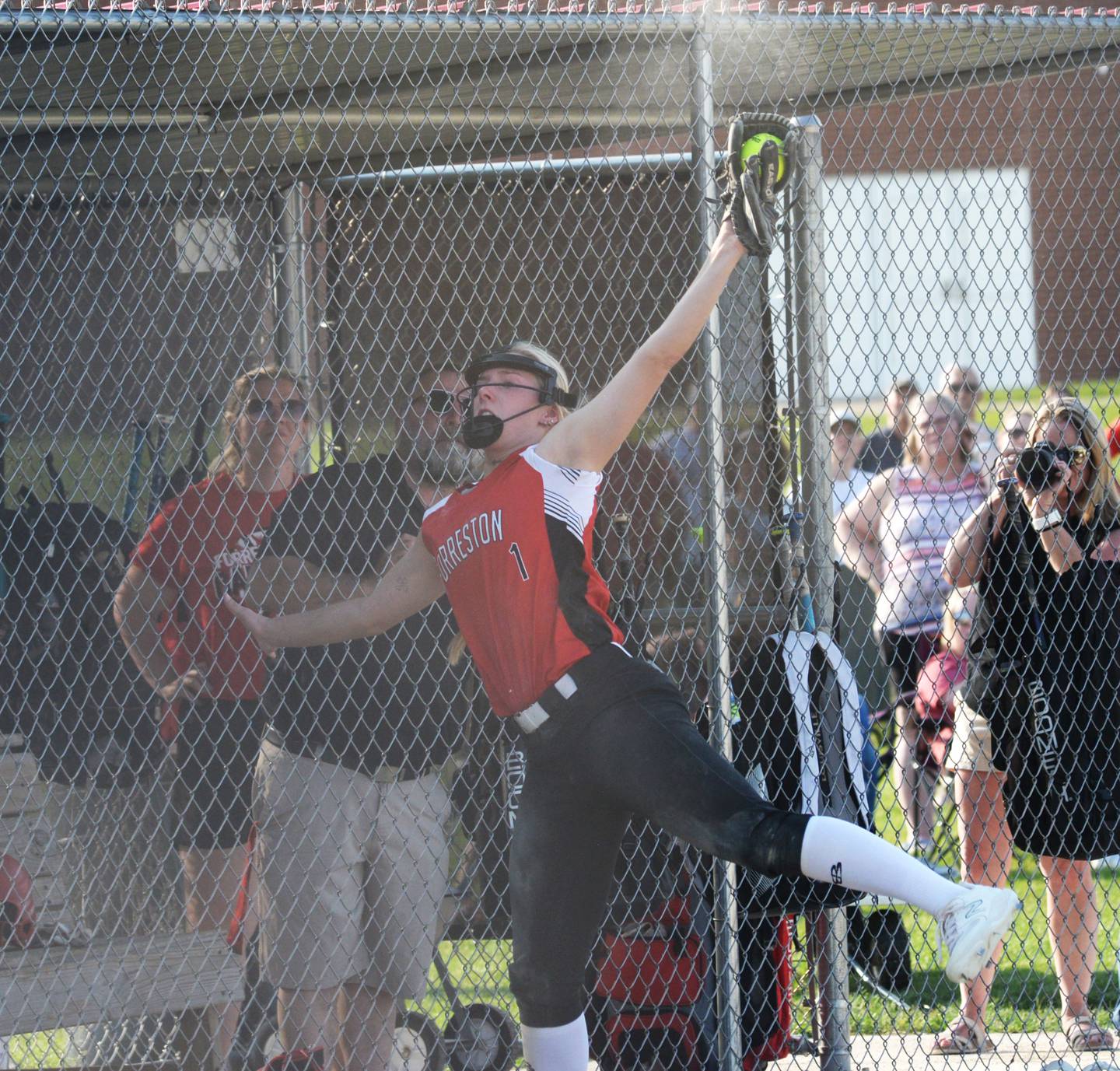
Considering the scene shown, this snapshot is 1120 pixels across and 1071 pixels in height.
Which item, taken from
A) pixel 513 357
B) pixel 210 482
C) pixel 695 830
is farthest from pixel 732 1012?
pixel 210 482

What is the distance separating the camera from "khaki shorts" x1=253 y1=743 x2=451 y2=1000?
12.1 feet

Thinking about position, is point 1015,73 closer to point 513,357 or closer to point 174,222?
point 513,357

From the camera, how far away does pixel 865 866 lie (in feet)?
9.04

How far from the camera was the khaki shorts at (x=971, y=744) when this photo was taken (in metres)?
4.19

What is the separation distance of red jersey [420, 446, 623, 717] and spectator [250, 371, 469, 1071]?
551 millimetres

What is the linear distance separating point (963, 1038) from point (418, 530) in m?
2.13

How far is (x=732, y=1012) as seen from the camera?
354 centimetres

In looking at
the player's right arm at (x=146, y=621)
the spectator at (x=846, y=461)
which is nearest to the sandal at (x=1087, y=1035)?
the player's right arm at (x=146, y=621)

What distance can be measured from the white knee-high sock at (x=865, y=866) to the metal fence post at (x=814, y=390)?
1025 millimetres

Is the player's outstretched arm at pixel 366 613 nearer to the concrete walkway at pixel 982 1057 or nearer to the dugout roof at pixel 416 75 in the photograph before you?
the dugout roof at pixel 416 75

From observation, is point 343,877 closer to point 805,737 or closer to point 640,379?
point 805,737

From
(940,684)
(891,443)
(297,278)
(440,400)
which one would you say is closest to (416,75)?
(297,278)

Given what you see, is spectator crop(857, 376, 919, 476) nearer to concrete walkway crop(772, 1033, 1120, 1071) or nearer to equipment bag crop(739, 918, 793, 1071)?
concrete walkway crop(772, 1033, 1120, 1071)

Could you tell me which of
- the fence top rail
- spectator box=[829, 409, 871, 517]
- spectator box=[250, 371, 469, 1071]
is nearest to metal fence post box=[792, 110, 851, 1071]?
the fence top rail
